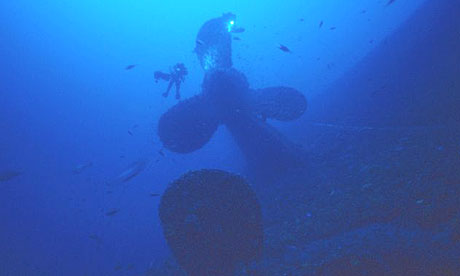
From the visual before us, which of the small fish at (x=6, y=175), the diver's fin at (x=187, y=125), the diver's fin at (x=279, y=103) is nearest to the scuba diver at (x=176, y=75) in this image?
the diver's fin at (x=187, y=125)

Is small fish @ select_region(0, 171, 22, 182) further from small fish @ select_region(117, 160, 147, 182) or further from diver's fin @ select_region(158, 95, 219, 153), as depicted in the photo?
diver's fin @ select_region(158, 95, 219, 153)

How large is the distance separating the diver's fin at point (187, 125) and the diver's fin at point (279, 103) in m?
1.76

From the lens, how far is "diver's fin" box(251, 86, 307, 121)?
30.6 ft

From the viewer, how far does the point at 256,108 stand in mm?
9453

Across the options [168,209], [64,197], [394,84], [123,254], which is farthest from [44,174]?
[394,84]

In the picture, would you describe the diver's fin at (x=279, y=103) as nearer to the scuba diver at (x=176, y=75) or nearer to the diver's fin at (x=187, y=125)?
the diver's fin at (x=187, y=125)

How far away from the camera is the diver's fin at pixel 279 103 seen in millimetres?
9328

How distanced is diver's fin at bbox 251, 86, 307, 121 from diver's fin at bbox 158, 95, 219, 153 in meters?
1.76

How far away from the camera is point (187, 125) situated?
8.59 metres

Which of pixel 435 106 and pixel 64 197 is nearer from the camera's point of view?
pixel 435 106

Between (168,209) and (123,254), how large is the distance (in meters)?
11.4

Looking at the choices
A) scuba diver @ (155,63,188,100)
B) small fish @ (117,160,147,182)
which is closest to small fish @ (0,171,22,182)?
small fish @ (117,160,147,182)

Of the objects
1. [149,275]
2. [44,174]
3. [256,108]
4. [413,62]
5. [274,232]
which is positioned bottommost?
[44,174]

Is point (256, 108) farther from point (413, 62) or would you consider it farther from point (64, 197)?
→ point (64, 197)
